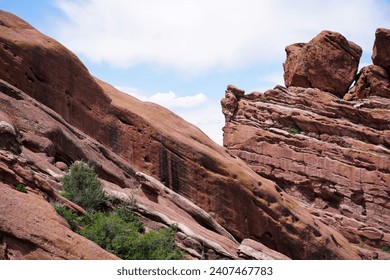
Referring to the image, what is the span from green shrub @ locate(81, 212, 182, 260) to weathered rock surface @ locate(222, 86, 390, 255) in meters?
25.9

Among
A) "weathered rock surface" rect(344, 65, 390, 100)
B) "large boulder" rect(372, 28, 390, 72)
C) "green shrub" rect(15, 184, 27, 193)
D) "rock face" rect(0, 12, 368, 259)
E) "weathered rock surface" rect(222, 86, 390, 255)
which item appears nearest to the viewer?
"green shrub" rect(15, 184, 27, 193)

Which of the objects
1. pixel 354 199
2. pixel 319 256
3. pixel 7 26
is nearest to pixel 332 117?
pixel 354 199

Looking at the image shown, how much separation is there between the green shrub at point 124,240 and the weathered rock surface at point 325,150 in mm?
25889

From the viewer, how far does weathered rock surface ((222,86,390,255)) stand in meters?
42.1

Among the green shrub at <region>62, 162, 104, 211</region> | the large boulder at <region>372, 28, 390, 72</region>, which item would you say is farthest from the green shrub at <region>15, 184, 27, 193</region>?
the large boulder at <region>372, 28, 390, 72</region>

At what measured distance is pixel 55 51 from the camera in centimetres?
2639

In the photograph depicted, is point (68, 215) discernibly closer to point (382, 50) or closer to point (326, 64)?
point (326, 64)

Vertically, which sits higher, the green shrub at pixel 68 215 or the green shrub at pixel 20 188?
the green shrub at pixel 20 188

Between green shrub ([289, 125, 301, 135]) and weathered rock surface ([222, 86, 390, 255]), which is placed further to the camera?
green shrub ([289, 125, 301, 135])

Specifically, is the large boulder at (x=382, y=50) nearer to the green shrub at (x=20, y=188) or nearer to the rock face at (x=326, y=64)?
the rock face at (x=326, y=64)

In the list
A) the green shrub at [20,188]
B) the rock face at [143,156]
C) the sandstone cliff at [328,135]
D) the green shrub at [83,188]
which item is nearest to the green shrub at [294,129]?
the sandstone cliff at [328,135]

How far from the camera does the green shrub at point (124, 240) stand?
16297mm

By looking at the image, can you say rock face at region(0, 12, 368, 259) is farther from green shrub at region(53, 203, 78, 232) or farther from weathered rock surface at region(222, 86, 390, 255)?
weathered rock surface at region(222, 86, 390, 255)

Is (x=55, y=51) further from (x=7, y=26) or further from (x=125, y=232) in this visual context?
(x=125, y=232)
